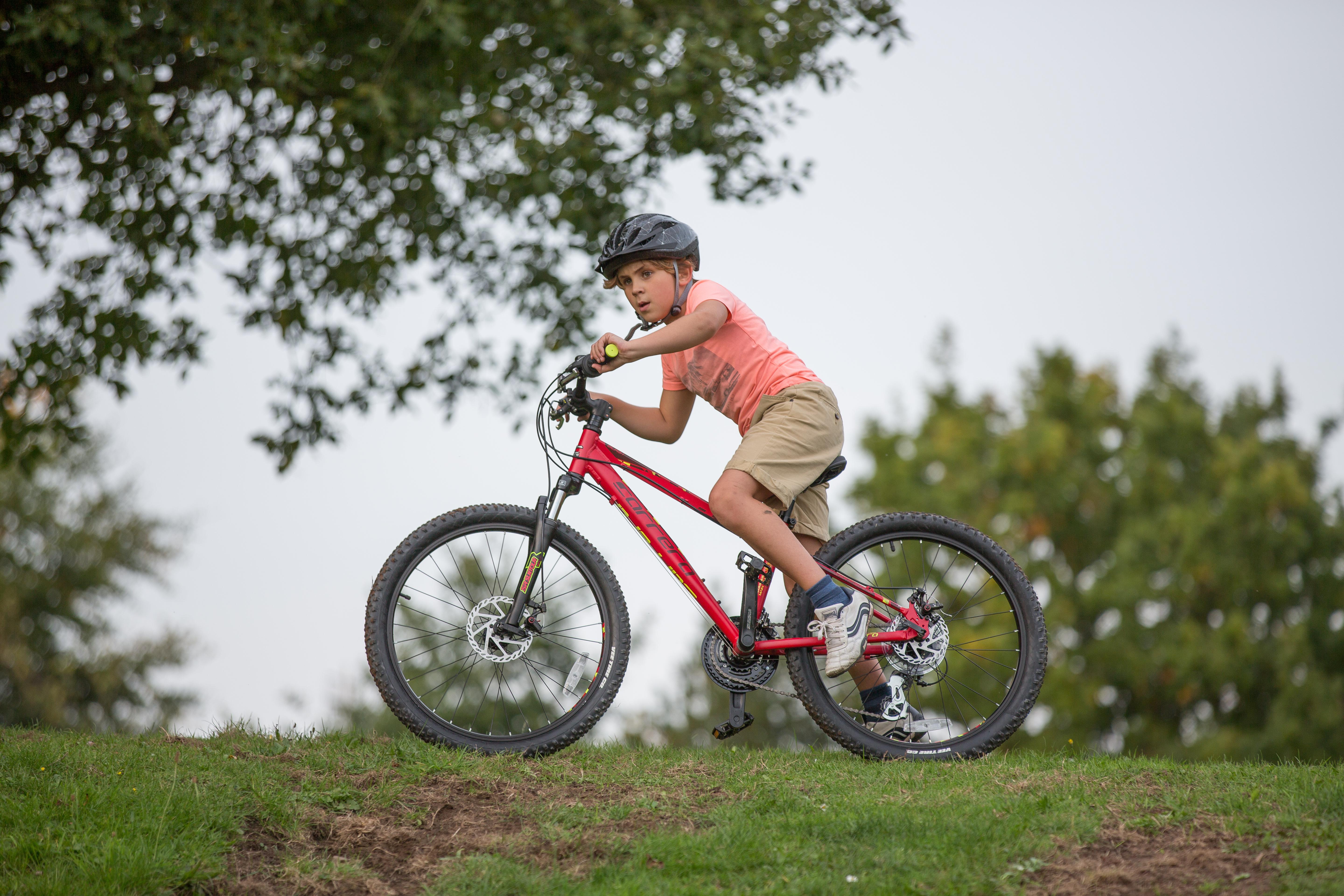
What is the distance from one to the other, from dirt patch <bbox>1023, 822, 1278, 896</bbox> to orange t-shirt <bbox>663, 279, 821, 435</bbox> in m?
2.04

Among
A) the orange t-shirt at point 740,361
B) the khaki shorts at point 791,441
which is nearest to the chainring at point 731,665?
the khaki shorts at point 791,441

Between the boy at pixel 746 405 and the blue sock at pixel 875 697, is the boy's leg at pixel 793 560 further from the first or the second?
the blue sock at pixel 875 697

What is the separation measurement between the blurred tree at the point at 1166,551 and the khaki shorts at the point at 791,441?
57.0 feet

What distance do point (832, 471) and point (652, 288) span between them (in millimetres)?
1085

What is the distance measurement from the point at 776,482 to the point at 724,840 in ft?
4.56

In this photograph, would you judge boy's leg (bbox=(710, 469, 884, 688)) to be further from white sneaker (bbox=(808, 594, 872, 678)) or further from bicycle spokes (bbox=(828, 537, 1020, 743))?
bicycle spokes (bbox=(828, 537, 1020, 743))

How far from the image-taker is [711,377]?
475 cm

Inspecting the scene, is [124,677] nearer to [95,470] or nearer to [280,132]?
[95,470]

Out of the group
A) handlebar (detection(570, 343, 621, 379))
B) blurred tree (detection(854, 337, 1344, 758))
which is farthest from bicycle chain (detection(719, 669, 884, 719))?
blurred tree (detection(854, 337, 1344, 758))

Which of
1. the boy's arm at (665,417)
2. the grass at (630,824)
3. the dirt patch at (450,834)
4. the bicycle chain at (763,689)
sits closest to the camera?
the grass at (630,824)

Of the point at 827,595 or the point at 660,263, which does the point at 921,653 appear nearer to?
the point at 827,595

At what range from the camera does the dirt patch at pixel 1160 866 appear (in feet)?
10.9

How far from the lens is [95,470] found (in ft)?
84.2

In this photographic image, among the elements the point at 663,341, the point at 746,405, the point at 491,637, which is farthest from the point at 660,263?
the point at 491,637
